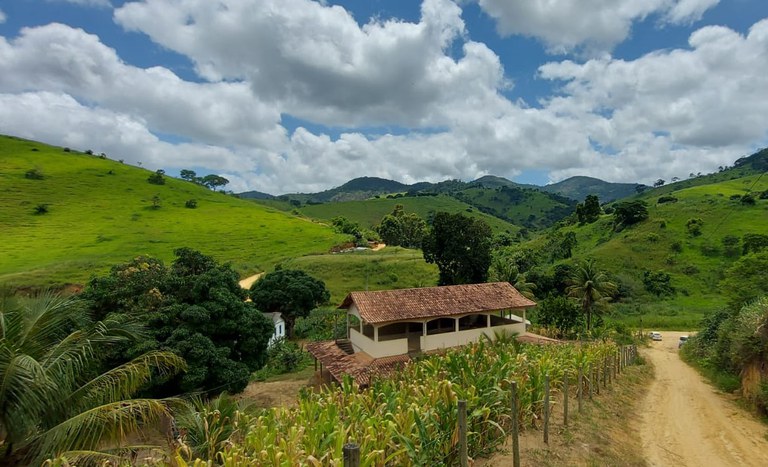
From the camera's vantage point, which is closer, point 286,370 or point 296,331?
point 286,370

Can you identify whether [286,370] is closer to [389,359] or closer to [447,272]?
[389,359]

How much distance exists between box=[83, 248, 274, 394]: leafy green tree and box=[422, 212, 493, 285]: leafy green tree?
2374 centimetres

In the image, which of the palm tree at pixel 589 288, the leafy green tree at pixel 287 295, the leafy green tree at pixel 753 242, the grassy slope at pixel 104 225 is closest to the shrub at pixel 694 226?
the leafy green tree at pixel 753 242

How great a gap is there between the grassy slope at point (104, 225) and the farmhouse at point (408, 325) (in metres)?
33.9

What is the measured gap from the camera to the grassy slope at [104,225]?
4846 centimetres

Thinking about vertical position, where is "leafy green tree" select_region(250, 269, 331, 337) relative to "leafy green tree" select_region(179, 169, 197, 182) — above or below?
below

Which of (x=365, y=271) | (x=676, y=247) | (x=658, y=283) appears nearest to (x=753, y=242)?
(x=676, y=247)

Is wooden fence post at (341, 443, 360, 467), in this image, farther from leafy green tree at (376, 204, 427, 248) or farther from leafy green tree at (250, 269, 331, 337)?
leafy green tree at (376, 204, 427, 248)

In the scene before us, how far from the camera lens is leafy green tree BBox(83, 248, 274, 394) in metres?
14.0

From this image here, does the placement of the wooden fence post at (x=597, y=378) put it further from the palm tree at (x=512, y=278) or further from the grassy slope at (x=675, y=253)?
the grassy slope at (x=675, y=253)

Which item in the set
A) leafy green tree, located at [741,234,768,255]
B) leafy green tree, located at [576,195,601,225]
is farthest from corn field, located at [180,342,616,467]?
leafy green tree, located at [576,195,601,225]

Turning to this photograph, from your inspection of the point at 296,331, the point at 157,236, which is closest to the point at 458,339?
the point at 296,331

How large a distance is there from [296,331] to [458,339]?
62.9 ft

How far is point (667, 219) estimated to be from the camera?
63.6 m
